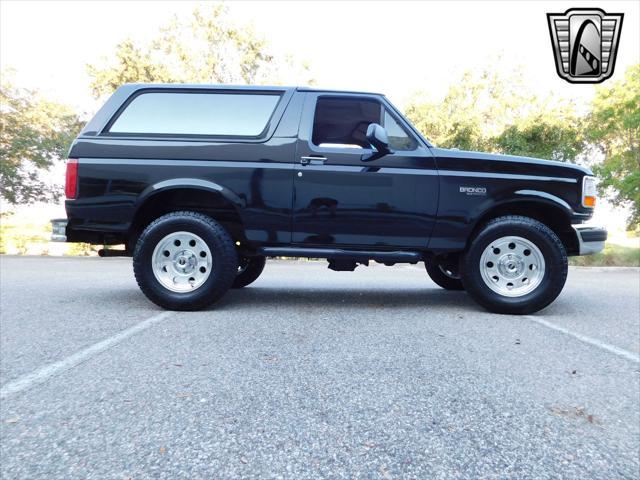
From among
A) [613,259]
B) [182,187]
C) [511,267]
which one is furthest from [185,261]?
[613,259]

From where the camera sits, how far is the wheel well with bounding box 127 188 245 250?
4.67 metres

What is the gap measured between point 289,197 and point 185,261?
1.24 metres

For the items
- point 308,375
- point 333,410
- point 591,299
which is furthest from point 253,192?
point 591,299

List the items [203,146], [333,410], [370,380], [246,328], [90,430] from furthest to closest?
[203,146]
[246,328]
[370,380]
[333,410]
[90,430]

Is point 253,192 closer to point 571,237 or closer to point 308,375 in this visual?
point 308,375

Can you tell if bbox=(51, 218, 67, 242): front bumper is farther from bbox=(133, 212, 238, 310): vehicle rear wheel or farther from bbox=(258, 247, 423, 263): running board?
bbox=(258, 247, 423, 263): running board

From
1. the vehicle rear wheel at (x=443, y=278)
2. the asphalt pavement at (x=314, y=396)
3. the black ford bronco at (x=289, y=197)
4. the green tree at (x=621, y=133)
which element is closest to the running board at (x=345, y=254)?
the black ford bronco at (x=289, y=197)

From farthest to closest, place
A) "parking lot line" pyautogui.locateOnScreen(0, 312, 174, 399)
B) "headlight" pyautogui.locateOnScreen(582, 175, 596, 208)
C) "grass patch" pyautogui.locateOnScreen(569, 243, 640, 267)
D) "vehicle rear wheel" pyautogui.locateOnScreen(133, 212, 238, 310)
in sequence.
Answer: "grass patch" pyautogui.locateOnScreen(569, 243, 640, 267) < "headlight" pyautogui.locateOnScreen(582, 175, 596, 208) < "vehicle rear wheel" pyautogui.locateOnScreen(133, 212, 238, 310) < "parking lot line" pyautogui.locateOnScreen(0, 312, 174, 399)

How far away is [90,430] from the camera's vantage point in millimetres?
1837

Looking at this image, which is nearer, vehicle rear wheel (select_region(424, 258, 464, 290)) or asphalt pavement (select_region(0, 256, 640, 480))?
asphalt pavement (select_region(0, 256, 640, 480))

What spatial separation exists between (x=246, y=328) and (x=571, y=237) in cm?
354

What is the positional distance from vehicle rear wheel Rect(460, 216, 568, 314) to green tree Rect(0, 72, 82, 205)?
65.9 feet

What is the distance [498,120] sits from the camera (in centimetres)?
2072

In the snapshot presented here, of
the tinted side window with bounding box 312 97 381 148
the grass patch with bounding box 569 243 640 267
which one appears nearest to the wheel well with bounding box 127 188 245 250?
the tinted side window with bounding box 312 97 381 148
